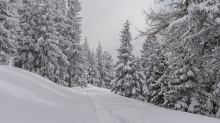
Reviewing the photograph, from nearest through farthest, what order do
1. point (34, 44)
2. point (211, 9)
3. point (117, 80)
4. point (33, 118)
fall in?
point (211, 9) → point (33, 118) → point (34, 44) → point (117, 80)

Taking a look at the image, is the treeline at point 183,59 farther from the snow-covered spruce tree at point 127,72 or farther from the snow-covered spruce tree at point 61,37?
the snow-covered spruce tree at point 61,37

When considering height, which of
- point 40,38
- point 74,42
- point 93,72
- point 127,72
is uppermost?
point 74,42

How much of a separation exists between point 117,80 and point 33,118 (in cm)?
1759

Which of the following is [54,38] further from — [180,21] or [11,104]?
[180,21]

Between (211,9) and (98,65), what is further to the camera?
(98,65)

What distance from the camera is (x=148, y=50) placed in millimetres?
24172

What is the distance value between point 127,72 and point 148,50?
21.9 ft

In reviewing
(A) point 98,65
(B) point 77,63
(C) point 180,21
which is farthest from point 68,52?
(A) point 98,65

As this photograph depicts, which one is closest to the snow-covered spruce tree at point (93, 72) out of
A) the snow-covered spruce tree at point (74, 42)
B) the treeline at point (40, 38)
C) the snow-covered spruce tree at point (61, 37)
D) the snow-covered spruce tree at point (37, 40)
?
the treeline at point (40, 38)

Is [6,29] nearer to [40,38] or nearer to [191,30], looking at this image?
[40,38]

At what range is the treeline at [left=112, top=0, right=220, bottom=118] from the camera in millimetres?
5254

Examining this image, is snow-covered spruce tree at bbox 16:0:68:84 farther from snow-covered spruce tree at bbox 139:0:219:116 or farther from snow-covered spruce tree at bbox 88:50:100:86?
snow-covered spruce tree at bbox 88:50:100:86

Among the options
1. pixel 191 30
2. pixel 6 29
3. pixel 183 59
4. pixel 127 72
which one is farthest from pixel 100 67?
pixel 191 30

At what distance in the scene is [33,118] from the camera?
4758 millimetres
